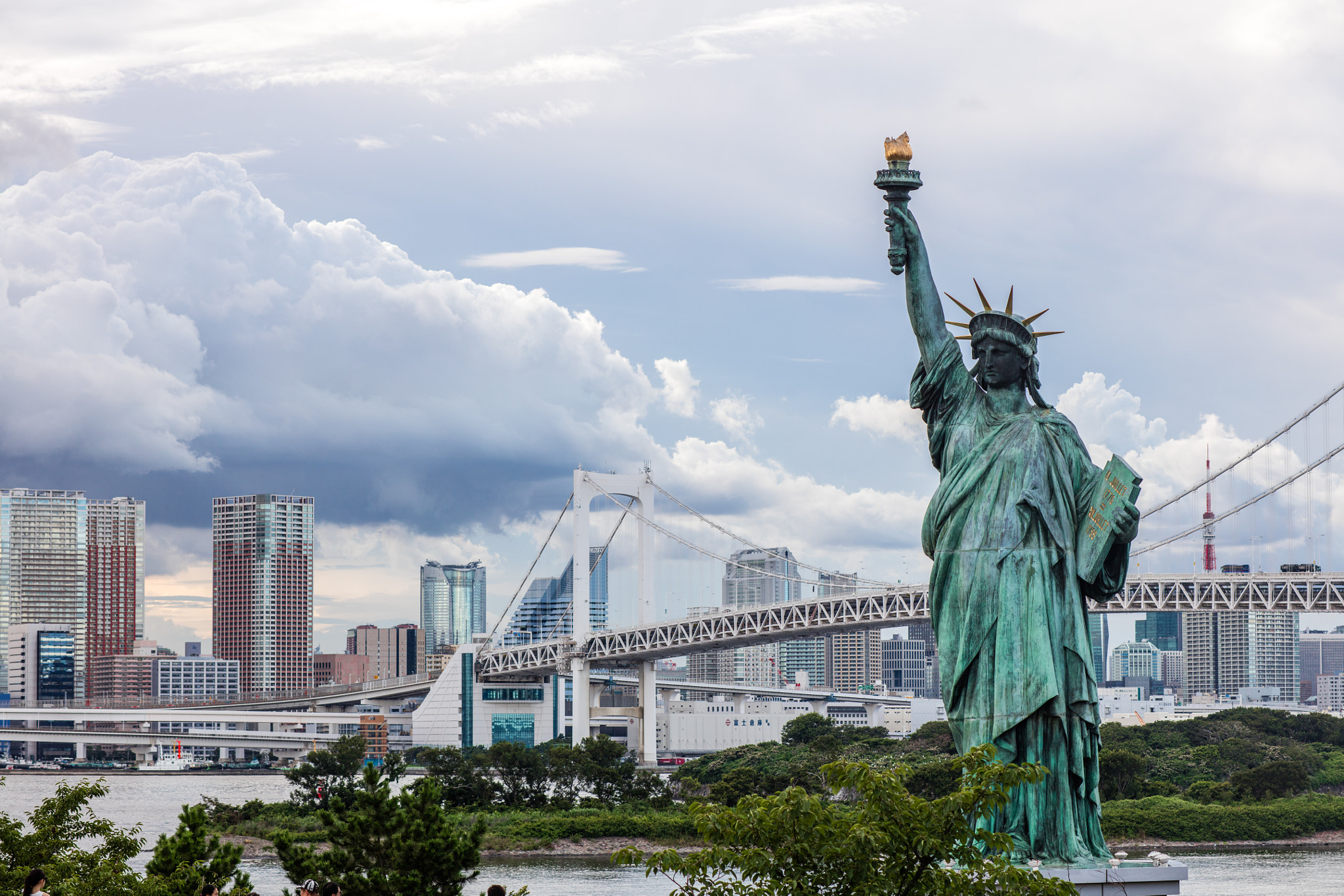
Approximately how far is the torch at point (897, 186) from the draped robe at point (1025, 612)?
121 cm

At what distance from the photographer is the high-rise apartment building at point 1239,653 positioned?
16750 centimetres

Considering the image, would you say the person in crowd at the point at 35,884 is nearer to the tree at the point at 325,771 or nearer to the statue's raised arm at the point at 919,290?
the statue's raised arm at the point at 919,290

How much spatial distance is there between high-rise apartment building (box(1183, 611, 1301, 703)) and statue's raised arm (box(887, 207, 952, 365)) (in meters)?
163

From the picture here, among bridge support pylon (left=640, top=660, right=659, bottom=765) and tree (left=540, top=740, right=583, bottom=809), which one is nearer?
tree (left=540, top=740, right=583, bottom=809)

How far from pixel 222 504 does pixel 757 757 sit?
124974 millimetres

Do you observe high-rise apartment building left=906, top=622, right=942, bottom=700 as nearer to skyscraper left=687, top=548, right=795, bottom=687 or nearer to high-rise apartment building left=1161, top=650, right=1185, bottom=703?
skyscraper left=687, top=548, right=795, bottom=687

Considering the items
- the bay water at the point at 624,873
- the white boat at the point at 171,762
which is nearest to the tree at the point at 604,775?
the bay water at the point at 624,873

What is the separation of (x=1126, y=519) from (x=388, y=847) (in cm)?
666

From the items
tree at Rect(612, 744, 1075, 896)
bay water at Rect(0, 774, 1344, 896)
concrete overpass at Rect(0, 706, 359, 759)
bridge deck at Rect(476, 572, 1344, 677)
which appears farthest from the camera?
concrete overpass at Rect(0, 706, 359, 759)

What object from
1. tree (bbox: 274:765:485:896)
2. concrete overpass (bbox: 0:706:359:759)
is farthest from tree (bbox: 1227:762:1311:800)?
concrete overpass (bbox: 0:706:359:759)

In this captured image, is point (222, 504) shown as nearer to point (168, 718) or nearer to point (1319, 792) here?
point (168, 718)

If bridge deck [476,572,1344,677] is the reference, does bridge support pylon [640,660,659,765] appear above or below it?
below

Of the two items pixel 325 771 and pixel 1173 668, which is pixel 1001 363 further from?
pixel 1173 668

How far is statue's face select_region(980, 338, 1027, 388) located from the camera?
1123cm
